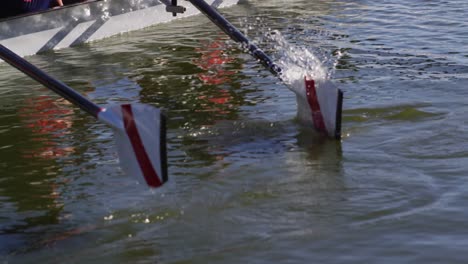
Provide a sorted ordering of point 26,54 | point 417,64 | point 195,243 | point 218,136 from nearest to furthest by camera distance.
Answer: point 195,243 < point 218,136 < point 417,64 < point 26,54

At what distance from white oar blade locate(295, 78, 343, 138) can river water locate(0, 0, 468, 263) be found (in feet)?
0.39

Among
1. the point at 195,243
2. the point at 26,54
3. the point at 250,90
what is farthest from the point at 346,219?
the point at 26,54

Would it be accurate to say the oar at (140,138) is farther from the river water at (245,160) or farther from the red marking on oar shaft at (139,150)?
the river water at (245,160)

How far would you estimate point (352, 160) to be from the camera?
19.0 ft

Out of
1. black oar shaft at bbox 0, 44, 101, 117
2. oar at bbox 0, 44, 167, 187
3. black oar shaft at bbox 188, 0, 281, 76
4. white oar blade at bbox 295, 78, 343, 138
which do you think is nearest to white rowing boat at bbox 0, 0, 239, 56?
black oar shaft at bbox 188, 0, 281, 76

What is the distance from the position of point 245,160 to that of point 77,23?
14.7 ft

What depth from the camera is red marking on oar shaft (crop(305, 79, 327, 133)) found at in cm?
641

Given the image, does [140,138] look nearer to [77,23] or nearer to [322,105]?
[322,105]

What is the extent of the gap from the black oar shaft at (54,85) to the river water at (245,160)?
55 cm

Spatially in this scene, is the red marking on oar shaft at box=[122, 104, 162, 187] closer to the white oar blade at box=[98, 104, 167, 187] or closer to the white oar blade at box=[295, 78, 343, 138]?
the white oar blade at box=[98, 104, 167, 187]

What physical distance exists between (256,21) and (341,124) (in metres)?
4.59

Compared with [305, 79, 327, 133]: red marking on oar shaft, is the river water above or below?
below

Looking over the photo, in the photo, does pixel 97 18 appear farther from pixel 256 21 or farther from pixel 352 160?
pixel 352 160

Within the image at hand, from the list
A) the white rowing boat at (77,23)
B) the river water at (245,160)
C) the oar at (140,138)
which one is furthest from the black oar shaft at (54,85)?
the white rowing boat at (77,23)
